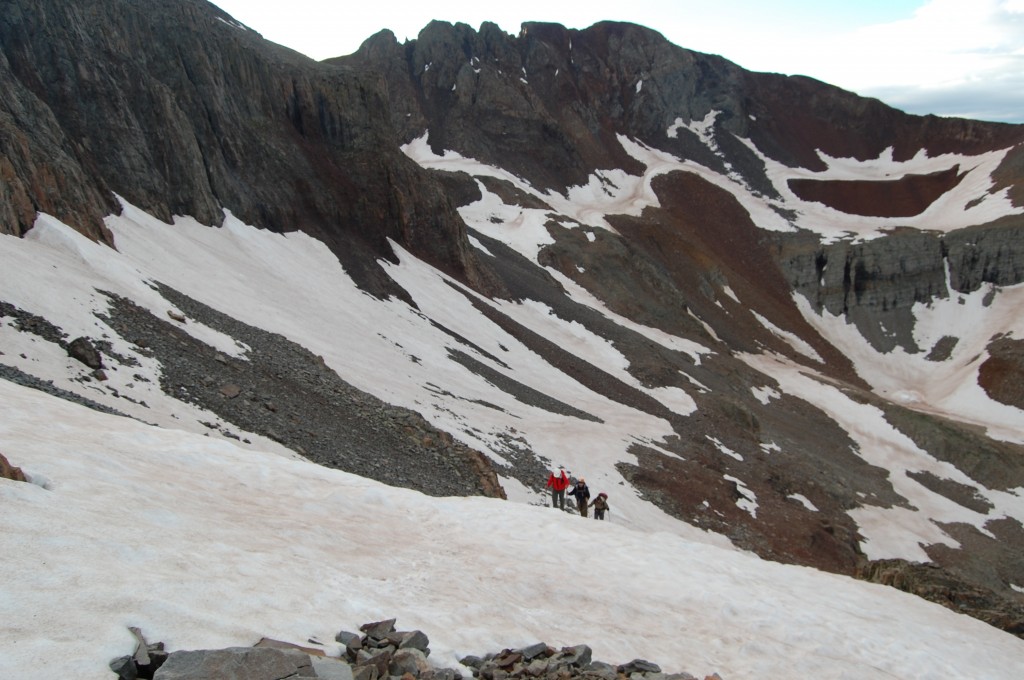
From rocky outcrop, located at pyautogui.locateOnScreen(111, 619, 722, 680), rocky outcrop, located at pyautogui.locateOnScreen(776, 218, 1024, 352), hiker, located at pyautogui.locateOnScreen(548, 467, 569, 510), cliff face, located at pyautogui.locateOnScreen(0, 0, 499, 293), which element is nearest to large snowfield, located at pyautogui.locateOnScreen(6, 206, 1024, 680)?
rocky outcrop, located at pyautogui.locateOnScreen(111, 619, 722, 680)

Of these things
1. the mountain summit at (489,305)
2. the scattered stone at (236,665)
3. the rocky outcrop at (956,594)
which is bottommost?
the scattered stone at (236,665)

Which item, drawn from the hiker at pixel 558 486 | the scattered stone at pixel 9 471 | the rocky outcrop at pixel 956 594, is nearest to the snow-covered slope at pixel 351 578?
the scattered stone at pixel 9 471

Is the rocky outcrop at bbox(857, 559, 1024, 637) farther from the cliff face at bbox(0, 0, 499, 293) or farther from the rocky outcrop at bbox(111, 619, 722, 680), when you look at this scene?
the cliff face at bbox(0, 0, 499, 293)

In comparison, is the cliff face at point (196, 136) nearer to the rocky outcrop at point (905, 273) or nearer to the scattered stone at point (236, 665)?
the scattered stone at point (236, 665)

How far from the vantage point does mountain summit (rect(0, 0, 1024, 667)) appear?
22828 millimetres

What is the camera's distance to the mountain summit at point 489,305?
899 inches

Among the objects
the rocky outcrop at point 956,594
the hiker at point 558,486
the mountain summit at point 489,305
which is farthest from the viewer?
the hiker at point 558,486

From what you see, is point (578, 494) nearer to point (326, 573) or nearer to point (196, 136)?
point (326, 573)

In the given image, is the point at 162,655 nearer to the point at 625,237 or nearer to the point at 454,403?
the point at 454,403

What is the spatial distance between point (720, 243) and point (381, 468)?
3585 inches

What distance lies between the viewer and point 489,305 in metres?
53.5

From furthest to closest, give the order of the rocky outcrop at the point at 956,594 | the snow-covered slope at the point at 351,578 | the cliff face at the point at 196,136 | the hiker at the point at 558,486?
the cliff face at the point at 196,136 < the hiker at the point at 558,486 < the rocky outcrop at the point at 956,594 < the snow-covered slope at the point at 351,578

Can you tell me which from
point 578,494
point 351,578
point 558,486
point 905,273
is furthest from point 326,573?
point 905,273

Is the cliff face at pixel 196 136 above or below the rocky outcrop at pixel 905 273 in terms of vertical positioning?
below
